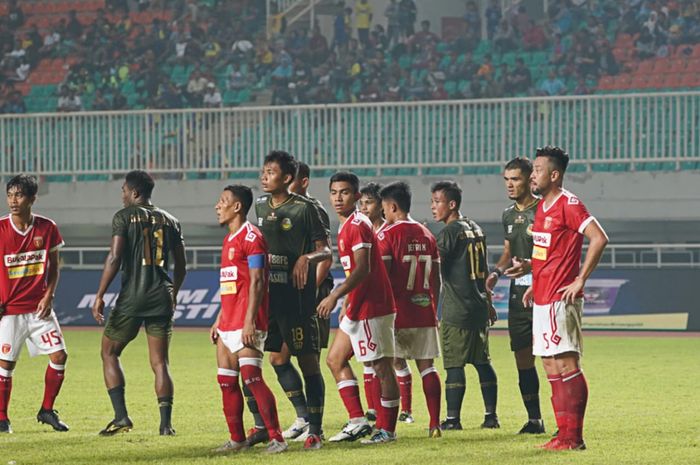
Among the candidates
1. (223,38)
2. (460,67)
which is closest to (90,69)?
(223,38)

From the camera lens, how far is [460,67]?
28.8 meters

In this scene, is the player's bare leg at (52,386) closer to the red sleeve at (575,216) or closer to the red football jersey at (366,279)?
the red football jersey at (366,279)

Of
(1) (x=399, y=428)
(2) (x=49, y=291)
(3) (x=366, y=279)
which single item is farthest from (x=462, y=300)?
(2) (x=49, y=291)

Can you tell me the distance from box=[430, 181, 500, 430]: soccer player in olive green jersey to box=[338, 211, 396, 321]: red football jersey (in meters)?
1.22

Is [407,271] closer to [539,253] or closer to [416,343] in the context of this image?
[416,343]

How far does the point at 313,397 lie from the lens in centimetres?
875

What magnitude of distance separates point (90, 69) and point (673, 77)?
13623 millimetres

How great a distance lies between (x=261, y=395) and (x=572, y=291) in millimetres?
2078

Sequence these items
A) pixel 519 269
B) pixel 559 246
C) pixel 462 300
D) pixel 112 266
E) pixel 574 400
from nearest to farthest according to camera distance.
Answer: pixel 574 400 → pixel 559 246 → pixel 519 269 → pixel 112 266 → pixel 462 300

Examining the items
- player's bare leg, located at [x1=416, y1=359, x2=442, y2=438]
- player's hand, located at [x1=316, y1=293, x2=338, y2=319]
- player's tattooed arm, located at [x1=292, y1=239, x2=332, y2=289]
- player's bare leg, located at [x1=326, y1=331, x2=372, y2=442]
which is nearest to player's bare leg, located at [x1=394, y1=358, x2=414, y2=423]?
player's bare leg, located at [x1=416, y1=359, x2=442, y2=438]

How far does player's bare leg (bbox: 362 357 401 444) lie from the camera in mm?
8742

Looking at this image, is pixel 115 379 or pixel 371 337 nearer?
pixel 371 337

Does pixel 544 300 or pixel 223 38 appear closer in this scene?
pixel 544 300

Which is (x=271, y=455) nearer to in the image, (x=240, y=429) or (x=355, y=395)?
(x=240, y=429)
